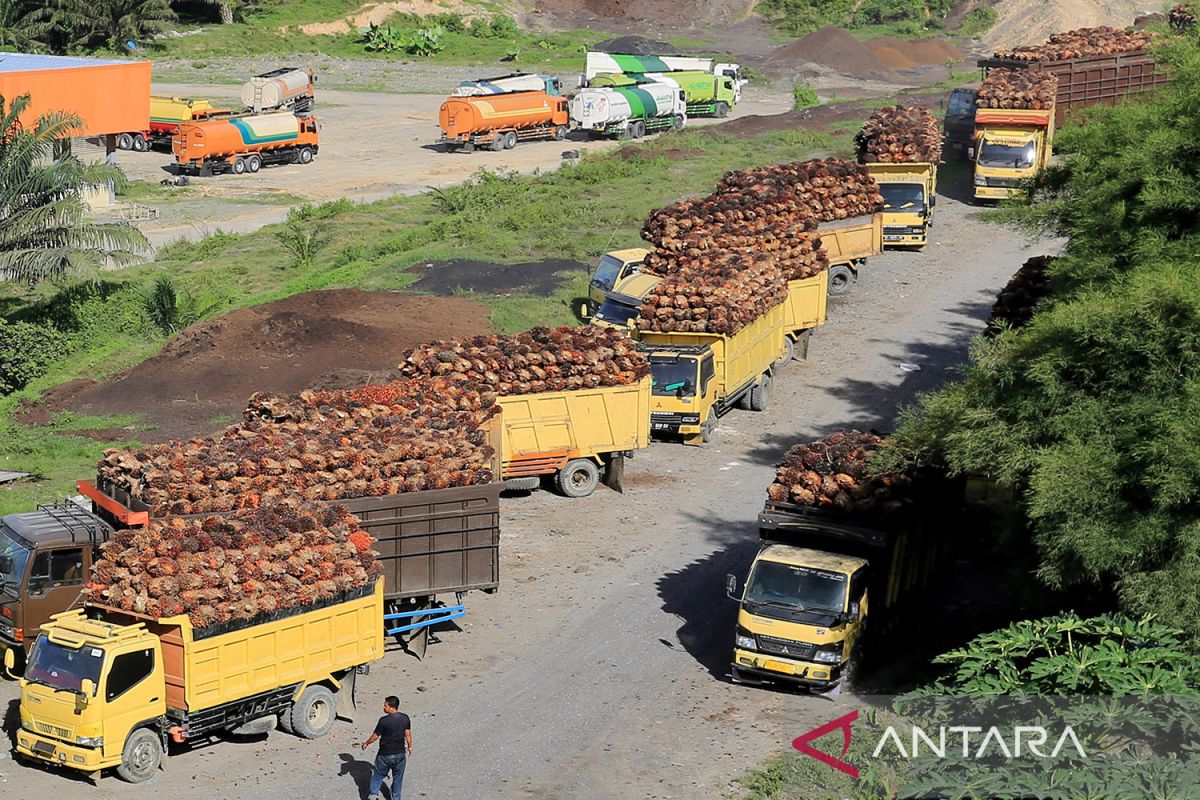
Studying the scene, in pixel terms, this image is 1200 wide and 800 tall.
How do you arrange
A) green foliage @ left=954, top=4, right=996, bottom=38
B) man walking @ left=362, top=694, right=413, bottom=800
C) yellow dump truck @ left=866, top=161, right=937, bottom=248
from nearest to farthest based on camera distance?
man walking @ left=362, top=694, right=413, bottom=800 < yellow dump truck @ left=866, top=161, right=937, bottom=248 < green foliage @ left=954, top=4, right=996, bottom=38

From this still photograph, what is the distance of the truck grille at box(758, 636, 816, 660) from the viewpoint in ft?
63.1

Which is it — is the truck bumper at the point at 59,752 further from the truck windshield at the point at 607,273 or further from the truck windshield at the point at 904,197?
the truck windshield at the point at 904,197

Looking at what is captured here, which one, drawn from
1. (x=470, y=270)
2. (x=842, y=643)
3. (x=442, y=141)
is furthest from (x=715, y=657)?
(x=442, y=141)

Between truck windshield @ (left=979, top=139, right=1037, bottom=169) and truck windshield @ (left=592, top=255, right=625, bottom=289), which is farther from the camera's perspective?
truck windshield @ (left=979, top=139, right=1037, bottom=169)

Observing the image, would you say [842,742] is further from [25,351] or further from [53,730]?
[25,351]

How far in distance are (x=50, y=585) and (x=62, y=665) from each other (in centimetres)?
274

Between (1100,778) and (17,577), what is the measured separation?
13123mm

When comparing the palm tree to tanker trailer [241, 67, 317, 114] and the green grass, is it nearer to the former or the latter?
the green grass

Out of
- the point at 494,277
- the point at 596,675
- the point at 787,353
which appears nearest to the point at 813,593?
the point at 596,675

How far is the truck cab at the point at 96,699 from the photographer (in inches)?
643

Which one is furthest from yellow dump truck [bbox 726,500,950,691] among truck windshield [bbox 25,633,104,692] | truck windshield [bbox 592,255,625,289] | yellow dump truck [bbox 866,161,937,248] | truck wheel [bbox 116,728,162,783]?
yellow dump truck [bbox 866,161,937,248]

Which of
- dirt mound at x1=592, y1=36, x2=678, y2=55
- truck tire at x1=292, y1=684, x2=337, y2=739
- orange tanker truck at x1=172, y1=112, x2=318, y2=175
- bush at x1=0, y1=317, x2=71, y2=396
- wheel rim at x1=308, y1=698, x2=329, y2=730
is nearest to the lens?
truck tire at x1=292, y1=684, x2=337, y2=739

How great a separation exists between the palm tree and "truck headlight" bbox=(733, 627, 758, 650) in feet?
72.6

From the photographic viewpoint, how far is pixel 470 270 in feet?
135
